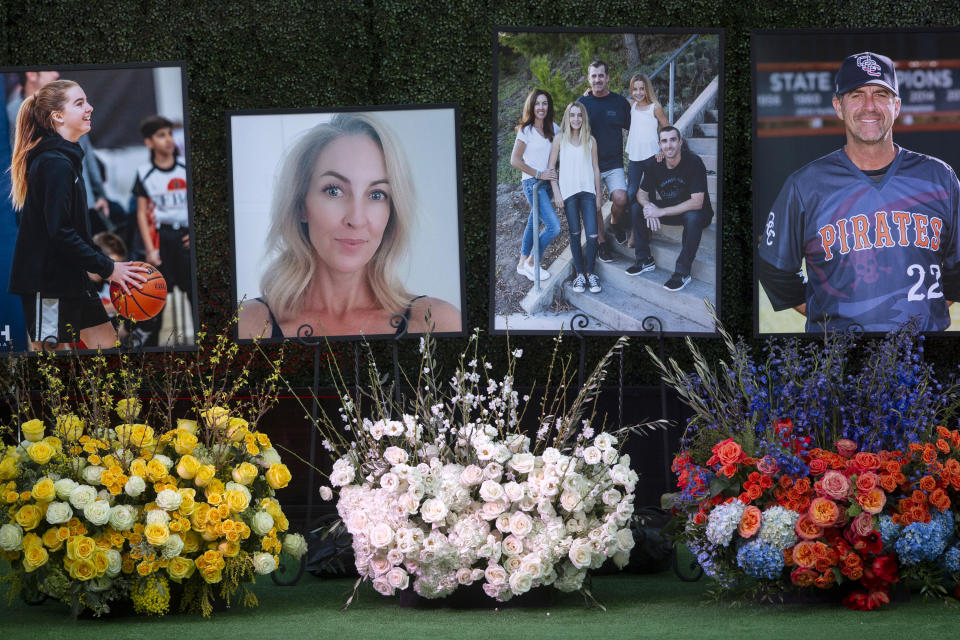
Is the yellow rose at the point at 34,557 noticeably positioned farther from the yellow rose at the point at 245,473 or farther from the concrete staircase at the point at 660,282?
the concrete staircase at the point at 660,282

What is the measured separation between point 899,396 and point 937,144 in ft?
6.07

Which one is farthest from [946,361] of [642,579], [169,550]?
[169,550]

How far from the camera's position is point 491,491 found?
344 centimetres

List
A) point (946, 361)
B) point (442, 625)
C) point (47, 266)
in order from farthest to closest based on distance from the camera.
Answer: point (946, 361) < point (47, 266) < point (442, 625)

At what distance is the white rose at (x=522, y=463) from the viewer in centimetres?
350

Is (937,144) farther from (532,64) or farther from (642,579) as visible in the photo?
(642,579)

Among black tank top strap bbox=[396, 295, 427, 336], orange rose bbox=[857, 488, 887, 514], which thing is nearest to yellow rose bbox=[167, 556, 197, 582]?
black tank top strap bbox=[396, 295, 427, 336]

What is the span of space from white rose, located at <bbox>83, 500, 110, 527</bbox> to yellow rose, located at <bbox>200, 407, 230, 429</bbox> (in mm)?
459

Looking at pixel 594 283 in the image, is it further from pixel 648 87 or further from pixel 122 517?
pixel 122 517

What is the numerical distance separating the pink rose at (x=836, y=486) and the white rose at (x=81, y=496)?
7.48 feet

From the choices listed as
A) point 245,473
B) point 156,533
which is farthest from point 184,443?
point 156,533

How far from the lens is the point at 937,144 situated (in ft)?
16.1

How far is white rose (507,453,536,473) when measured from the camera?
3.50 m

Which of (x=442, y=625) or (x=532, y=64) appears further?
(x=532, y=64)
